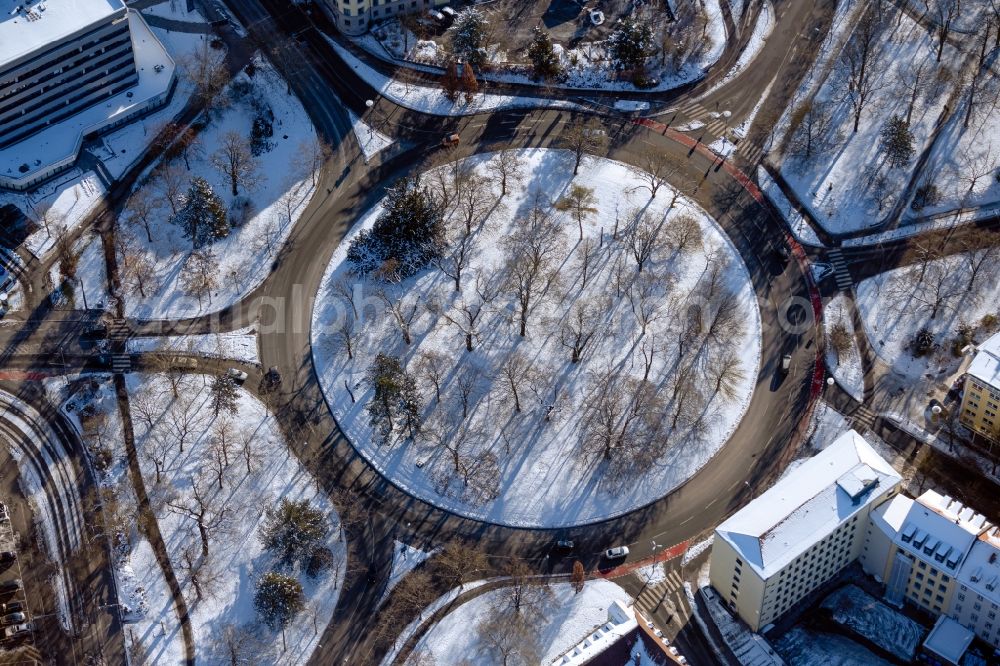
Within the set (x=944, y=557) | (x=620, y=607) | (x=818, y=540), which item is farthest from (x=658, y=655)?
(x=944, y=557)

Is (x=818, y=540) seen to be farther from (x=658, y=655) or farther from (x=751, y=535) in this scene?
(x=658, y=655)

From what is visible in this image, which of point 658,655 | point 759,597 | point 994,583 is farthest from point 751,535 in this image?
point 994,583

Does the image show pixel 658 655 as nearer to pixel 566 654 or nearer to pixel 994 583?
pixel 566 654

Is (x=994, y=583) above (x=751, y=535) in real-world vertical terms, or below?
below

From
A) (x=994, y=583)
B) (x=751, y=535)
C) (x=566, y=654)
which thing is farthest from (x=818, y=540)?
(x=566, y=654)
